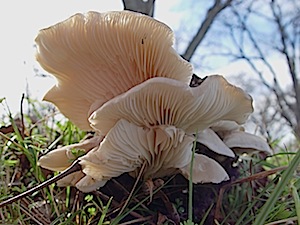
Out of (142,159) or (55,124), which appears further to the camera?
(55,124)

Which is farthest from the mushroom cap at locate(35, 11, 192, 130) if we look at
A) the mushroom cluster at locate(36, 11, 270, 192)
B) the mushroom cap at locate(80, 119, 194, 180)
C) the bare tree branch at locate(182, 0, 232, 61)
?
the bare tree branch at locate(182, 0, 232, 61)

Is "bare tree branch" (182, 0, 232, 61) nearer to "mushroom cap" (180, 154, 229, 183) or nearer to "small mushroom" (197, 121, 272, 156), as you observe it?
"small mushroom" (197, 121, 272, 156)

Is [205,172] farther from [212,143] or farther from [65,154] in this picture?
[65,154]

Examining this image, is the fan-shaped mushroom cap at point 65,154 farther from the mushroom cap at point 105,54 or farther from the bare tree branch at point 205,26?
the bare tree branch at point 205,26

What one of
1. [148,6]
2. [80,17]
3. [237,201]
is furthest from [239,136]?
[148,6]

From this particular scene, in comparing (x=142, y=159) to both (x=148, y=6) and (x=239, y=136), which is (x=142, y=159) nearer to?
(x=239, y=136)

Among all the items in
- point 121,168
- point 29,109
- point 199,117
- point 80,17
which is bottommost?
point 29,109
